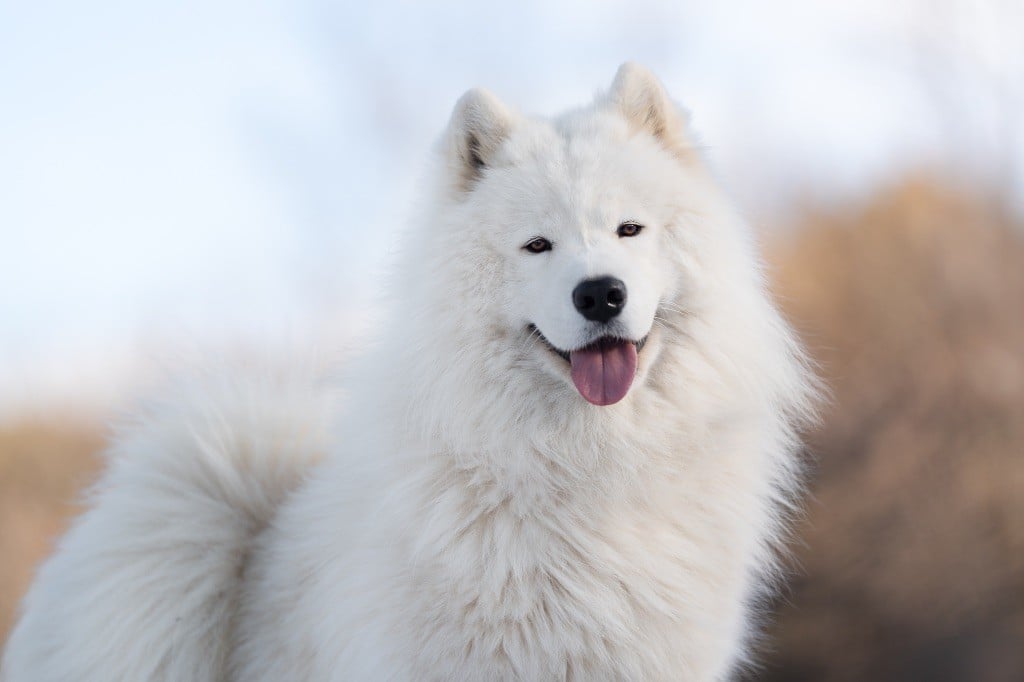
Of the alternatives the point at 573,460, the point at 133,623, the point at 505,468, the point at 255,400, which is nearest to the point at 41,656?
the point at 133,623

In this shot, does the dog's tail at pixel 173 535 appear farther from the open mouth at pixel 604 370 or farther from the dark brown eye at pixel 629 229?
the dark brown eye at pixel 629 229

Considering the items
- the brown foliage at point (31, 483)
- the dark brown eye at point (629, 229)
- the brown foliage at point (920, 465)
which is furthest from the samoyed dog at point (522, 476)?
the brown foliage at point (31, 483)

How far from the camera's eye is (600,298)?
2.62 m

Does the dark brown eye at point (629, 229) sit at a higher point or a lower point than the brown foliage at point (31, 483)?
higher

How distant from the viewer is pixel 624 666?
2627 millimetres

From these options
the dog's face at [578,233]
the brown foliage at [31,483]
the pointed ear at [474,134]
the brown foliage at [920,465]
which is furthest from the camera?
the brown foliage at [31,483]

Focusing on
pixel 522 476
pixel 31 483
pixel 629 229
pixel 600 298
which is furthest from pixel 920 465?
pixel 31 483

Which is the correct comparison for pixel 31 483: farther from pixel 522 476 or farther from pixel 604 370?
pixel 604 370

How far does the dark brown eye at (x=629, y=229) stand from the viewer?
2.87 meters

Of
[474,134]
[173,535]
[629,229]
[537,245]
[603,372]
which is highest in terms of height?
[474,134]

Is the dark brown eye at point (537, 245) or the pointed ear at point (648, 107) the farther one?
the pointed ear at point (648, 107)

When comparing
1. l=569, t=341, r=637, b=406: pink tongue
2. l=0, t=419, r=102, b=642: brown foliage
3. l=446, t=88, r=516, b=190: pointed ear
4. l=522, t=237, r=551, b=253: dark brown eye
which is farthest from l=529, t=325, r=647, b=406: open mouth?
l=0, t=419, r=102, b=642: brown foliage

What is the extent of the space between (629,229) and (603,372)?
512mm

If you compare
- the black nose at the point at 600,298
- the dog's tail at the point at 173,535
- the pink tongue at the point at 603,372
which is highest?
the black nose at the point at 600,298
